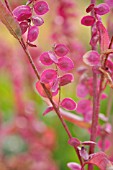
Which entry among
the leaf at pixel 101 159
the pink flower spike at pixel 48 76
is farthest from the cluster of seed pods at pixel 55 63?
the leaf at pixel 101 159

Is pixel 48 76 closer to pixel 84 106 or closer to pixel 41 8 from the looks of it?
pixel 41 8

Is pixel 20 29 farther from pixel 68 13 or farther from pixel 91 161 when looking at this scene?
pixel 68 13

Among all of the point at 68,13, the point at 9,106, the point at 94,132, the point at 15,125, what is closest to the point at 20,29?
the point at 94,132

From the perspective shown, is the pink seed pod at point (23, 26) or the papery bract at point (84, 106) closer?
the pink seed pod at point (23, 26)

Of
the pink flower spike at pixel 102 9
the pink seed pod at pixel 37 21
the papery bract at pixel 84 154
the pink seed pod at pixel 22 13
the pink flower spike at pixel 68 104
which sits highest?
the pink seed pod at pixel 22 13

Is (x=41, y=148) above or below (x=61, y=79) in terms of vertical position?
below

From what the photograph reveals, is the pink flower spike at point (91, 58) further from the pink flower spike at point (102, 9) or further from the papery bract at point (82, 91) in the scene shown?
the papery bract at point (82, 91)

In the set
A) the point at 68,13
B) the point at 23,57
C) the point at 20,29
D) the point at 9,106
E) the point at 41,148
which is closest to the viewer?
the point at 20,29

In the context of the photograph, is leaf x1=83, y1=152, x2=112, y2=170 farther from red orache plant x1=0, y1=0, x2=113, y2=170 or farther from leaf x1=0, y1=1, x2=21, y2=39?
leaf x1=0, y1=1, x2=21, y2=39

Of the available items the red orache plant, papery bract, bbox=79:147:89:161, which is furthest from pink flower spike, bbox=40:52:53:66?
papery bract, bbox=79:147:89:161
